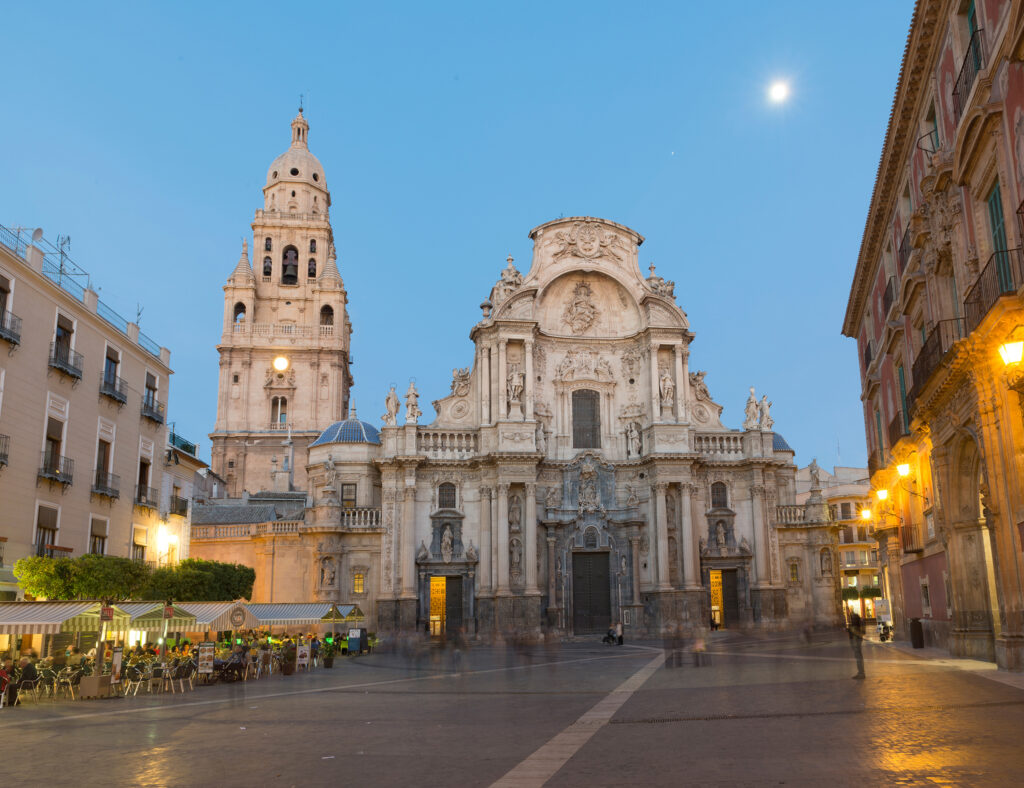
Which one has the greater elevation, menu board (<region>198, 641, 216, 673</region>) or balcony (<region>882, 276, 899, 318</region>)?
balcony (<region>882, 276, 899, 318</region>)

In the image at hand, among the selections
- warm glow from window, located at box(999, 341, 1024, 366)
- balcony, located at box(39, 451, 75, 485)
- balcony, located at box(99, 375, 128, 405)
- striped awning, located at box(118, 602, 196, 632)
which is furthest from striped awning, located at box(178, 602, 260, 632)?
warm glow from window, located at box(999, 341, 1024, 366)

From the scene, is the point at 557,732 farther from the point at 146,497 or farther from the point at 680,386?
the point at 680,386

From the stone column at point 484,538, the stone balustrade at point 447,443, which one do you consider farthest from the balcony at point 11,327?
the stone column at point 484,538

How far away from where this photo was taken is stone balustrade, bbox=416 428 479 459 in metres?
49.1

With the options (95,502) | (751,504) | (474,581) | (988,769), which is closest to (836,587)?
(751,504)

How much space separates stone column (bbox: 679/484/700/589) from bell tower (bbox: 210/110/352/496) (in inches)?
1267

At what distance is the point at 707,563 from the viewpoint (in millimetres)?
49812

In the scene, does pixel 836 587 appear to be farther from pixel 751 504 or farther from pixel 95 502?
pixel 95 502

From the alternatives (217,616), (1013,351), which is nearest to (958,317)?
(1013,351)

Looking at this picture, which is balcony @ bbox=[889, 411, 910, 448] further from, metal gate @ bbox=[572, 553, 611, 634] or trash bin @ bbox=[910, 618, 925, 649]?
metal gate @ bbox=[572, 553, 611, 634]

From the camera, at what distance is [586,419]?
168 ft

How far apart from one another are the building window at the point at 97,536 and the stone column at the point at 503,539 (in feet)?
67.5

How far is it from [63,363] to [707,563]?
34.8 meters

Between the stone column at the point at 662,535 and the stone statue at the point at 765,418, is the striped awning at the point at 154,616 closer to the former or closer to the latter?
the stone column at the point at 662,535
